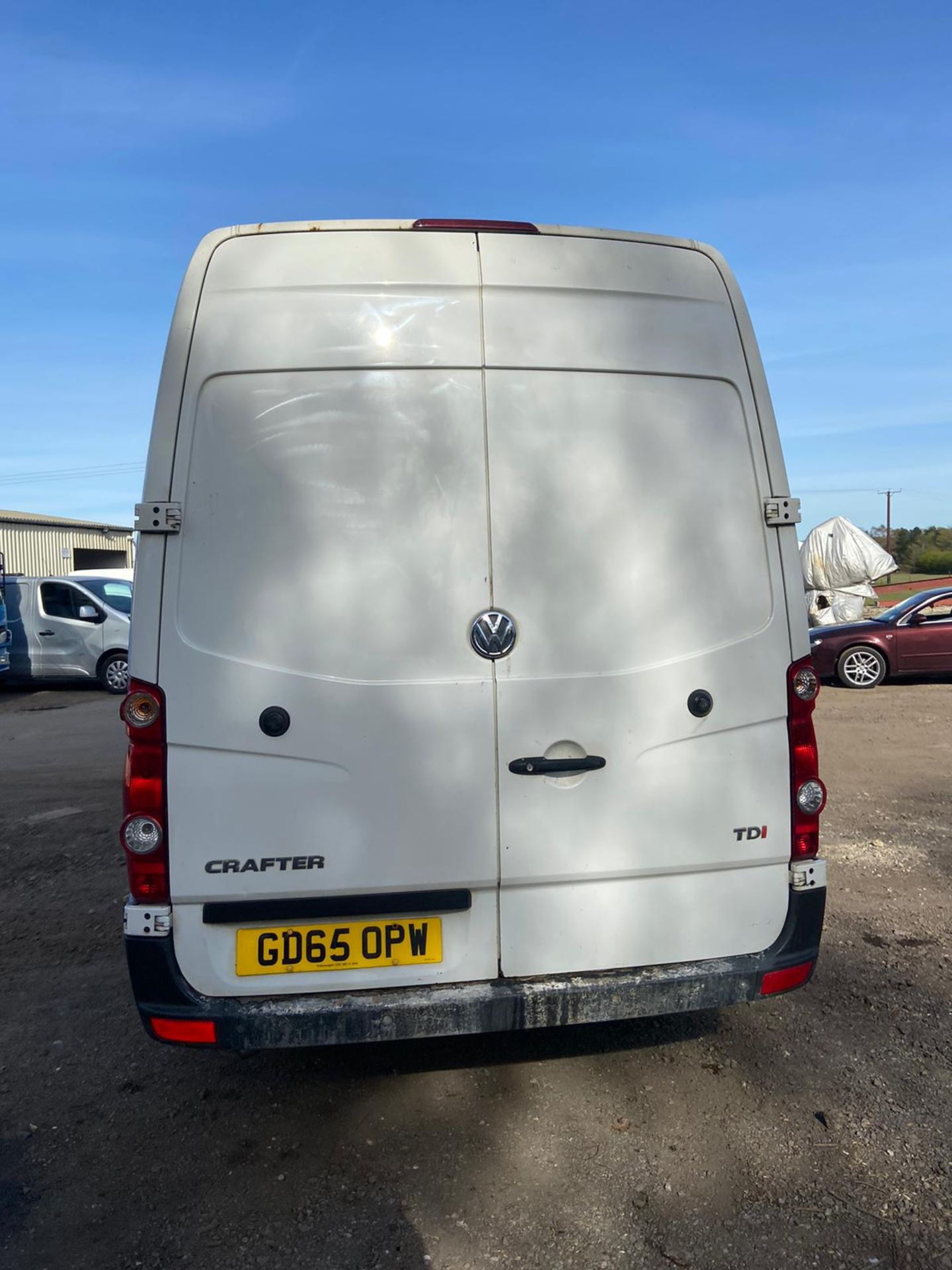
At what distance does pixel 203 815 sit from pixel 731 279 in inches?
90.9

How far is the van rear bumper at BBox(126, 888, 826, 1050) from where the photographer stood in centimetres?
276

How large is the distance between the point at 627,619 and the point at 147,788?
1.46 metres

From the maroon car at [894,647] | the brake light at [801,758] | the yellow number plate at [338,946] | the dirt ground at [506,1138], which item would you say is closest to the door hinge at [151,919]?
the yellow number plate at [338,946]

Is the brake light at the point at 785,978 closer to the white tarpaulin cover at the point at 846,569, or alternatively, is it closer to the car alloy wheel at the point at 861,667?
the car alloy wheel at the point at 861,667

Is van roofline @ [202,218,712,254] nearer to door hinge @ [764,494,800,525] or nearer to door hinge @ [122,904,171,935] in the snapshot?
door hinge @ [764,494,800,525]

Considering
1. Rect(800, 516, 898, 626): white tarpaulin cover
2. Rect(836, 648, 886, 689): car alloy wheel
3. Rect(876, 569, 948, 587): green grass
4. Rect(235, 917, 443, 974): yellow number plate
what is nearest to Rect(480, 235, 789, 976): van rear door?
Rect(235, 917, 443, 974): yellow number plate

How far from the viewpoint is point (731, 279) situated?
3100 mm

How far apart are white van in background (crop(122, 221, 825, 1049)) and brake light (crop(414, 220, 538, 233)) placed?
0.01 m

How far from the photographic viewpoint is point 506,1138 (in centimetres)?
307

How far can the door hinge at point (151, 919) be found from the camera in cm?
277

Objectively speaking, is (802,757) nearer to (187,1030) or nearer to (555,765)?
(555,765)

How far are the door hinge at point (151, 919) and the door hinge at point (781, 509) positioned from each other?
213 cm

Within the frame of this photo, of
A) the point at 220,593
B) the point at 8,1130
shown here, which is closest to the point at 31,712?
the point at 8,1130

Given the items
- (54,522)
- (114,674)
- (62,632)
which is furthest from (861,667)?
(54,522)
